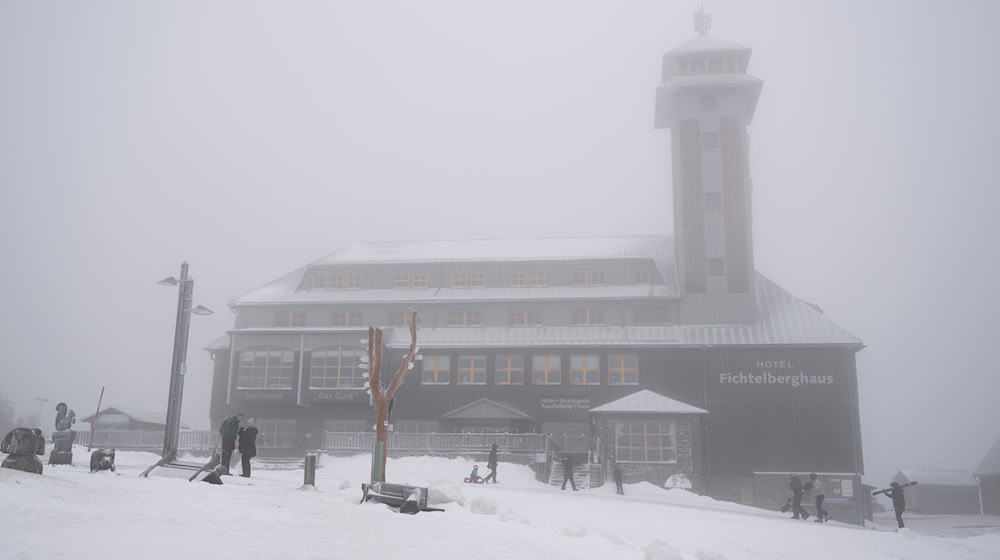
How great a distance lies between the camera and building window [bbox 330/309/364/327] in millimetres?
51688

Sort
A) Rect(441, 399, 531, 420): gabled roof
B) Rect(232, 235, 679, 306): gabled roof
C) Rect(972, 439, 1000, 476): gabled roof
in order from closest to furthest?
Rect(441, 399, 531, 420): gabled roof → Rect(232, 235, 679, 306): gabled roof → Rect(972, 439, 1000, 476): gabled roof

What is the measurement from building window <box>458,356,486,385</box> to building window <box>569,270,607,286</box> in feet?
24.9

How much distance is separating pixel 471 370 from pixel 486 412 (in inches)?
118

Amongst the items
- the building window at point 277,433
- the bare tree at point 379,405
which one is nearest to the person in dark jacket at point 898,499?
the bare tree at point 379,405

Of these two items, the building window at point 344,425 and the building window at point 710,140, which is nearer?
the building window at point 344,425

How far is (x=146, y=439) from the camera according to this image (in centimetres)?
4616

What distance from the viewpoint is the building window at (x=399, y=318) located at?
169ft

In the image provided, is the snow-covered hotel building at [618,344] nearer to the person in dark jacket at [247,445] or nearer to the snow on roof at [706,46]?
the snow on roof at [706,46]

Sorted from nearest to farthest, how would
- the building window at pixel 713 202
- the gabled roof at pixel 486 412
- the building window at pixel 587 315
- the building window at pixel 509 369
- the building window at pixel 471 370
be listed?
the gabled roof at pixel 486 412
the building window at pixel 509 369
the building window at pixel 471 370
the building window at pixel 587 315
the building window at pixel 713 202

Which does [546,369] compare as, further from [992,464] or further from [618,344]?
[992,464]

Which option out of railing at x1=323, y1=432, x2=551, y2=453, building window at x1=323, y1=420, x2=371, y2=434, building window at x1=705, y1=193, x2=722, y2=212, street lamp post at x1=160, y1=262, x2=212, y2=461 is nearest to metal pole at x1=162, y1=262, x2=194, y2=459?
street lamp post at x1=160, y1=262, x2=212, y2=461

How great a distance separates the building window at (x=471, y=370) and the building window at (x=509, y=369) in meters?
0.76

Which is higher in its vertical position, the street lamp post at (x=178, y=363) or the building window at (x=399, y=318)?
the building window at (x=399, y=318)

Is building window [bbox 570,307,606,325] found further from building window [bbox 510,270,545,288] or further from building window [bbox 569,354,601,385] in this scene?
building window [bbox 510,270,545,288]
